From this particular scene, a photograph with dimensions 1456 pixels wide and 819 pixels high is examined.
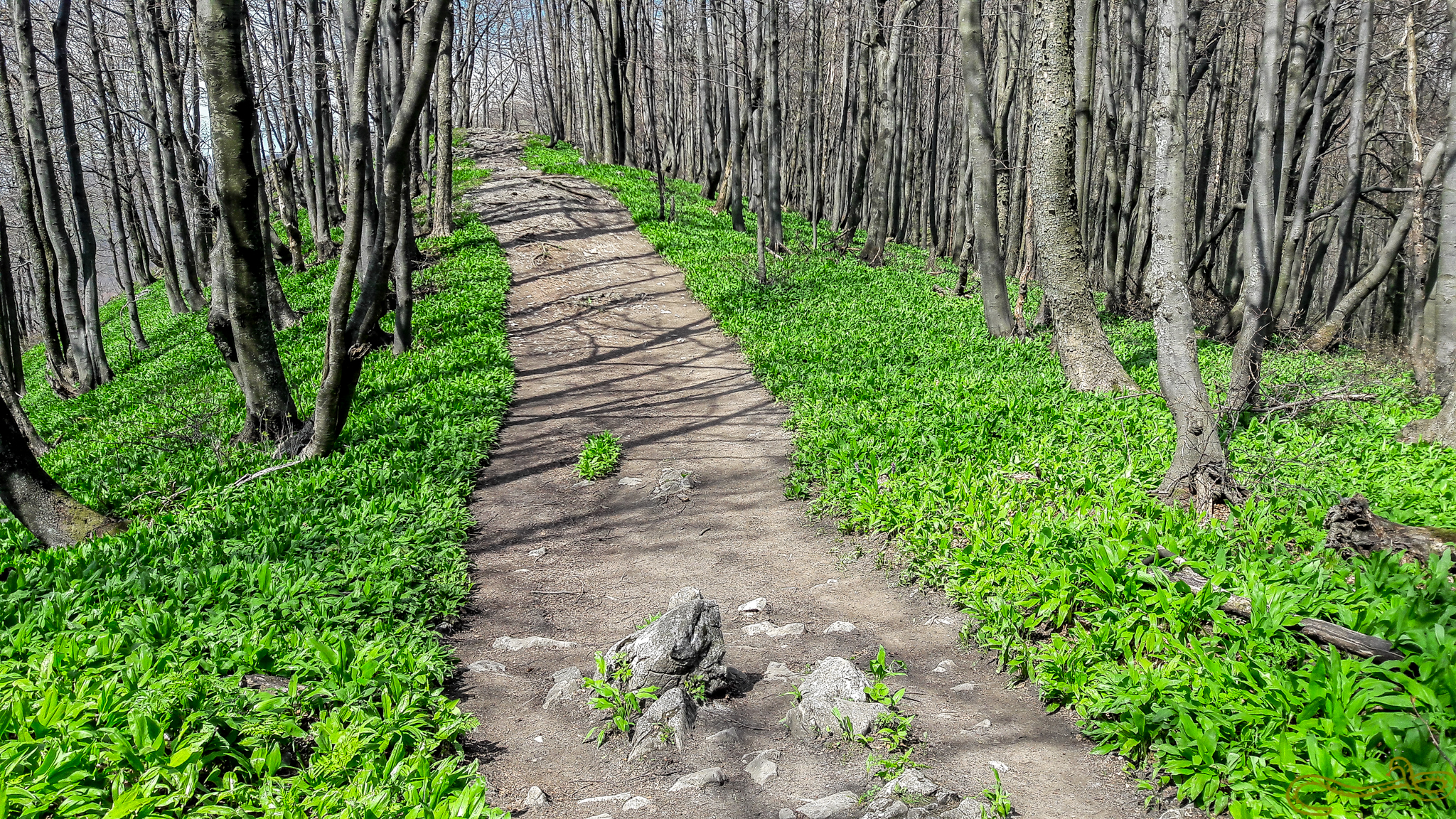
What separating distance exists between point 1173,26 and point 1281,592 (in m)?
4.02

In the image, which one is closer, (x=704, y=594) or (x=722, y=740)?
(x=722, y=740)

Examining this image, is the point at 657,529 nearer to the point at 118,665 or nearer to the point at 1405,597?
the point at 118,665

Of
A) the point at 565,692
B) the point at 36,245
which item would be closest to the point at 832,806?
the point at 565,692

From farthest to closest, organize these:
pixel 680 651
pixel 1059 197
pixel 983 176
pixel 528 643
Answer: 1. pixel 983 176
2. pixel 1059 197
3. pixel 528 643
4. pixel 680 651

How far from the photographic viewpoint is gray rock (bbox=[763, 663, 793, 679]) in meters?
3.96

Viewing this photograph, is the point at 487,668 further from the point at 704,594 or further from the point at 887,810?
the point at 887,810

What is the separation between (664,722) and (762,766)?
0.51 m

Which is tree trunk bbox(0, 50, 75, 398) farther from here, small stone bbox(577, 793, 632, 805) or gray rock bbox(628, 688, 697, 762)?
small stone bbox(577, 793, 632, 805)

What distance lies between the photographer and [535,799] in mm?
3076

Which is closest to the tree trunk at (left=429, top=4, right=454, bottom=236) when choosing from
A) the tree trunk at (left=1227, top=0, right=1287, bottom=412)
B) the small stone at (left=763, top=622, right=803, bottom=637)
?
the tree trunk at (left=1227, top=0, right=1287, bottom=412)

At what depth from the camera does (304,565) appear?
4668 millimetres

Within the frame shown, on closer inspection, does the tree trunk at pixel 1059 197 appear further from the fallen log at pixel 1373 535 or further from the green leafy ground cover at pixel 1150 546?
the fallen log at pixel 1373 535

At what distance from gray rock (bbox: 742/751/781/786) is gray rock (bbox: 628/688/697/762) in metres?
0.31

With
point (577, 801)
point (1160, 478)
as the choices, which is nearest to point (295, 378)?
point (577, 801)
